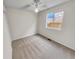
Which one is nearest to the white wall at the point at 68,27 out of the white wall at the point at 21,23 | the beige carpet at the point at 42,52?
the beige carpet at the point at 42,52

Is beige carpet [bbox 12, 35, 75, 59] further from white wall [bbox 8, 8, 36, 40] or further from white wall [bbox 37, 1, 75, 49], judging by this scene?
white wall [bbox 8, 8, 36, 40]

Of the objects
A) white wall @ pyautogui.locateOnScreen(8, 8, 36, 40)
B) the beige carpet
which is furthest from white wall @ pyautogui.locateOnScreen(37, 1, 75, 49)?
white wall @ pyautogui.locateOnScreen(8, 8, 36, 40)

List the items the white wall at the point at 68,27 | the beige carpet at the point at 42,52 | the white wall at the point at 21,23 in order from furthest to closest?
the white wall at the point at 21,23
the white wall at the point at 68,27
the beige carpet at the point at 42,52

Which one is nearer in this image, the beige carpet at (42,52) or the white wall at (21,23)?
the beige carpet at (42,52)

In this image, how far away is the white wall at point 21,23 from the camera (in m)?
5.34

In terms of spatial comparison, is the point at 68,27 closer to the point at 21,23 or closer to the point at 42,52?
the point at 42,52

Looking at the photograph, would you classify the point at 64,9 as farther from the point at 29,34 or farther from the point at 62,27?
the point at 29,34

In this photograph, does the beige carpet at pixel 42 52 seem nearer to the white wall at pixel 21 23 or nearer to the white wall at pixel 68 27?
the white wall at pixel 68 27

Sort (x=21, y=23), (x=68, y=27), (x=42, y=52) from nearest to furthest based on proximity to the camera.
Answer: (x=42, y=52)
(x=68, y=27)
(x=21, y=23)

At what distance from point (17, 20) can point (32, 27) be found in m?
2.04

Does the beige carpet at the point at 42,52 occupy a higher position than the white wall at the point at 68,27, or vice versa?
the white wall at the point at 68,27

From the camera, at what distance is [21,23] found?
20.2ft

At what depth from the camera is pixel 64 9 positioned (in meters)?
4.20

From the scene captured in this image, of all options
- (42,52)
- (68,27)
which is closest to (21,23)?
(42,52)
